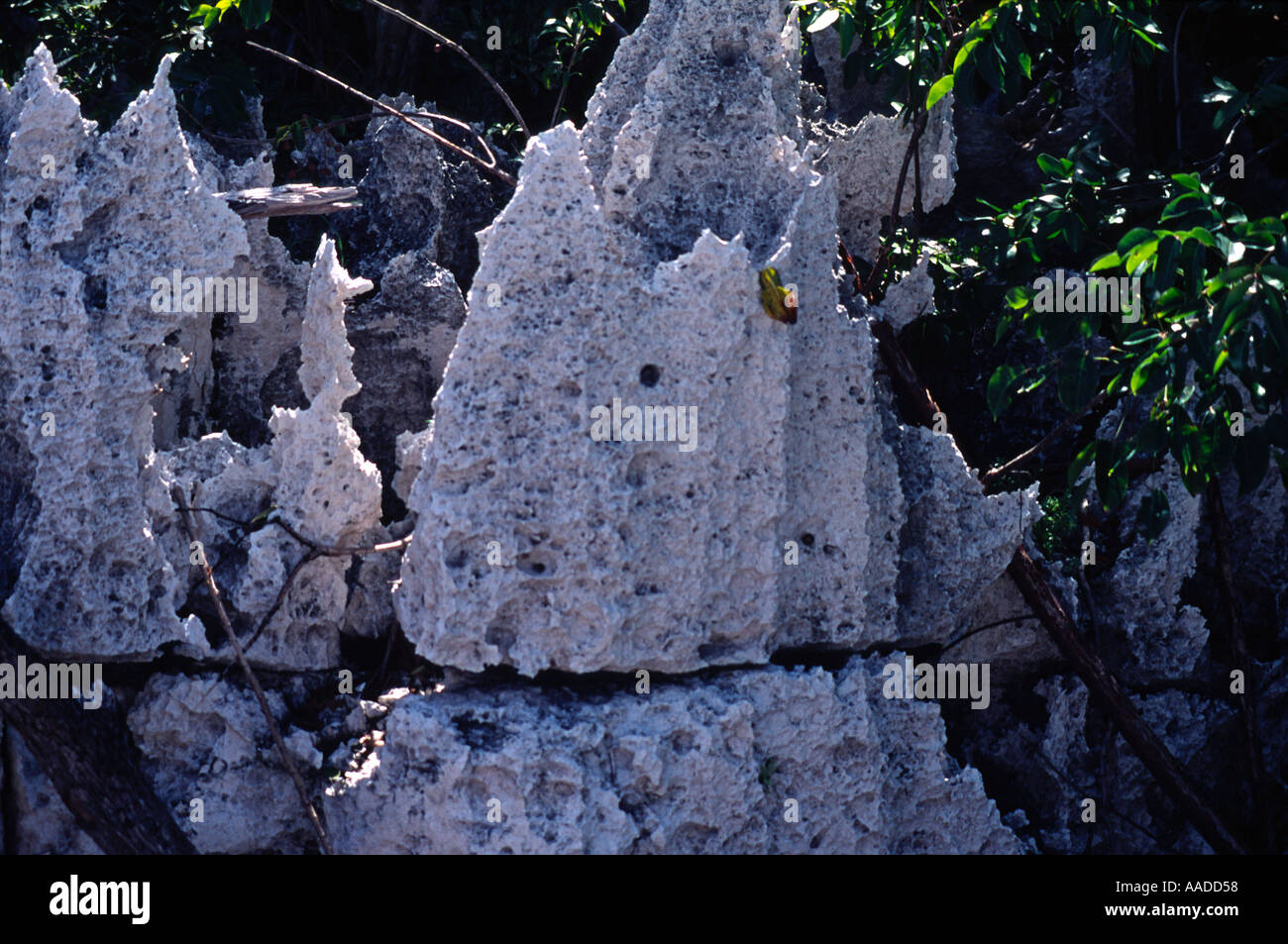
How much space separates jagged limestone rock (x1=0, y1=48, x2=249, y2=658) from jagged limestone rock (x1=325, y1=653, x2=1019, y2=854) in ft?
2.91

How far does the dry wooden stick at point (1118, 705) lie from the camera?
16.6 ft

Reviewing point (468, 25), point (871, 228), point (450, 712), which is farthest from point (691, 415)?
point (468, 25)

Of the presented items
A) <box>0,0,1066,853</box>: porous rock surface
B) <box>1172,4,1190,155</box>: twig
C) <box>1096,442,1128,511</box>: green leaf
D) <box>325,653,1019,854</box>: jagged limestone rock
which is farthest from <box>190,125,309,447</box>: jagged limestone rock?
<box>1172,4,1190,155</box>: twig

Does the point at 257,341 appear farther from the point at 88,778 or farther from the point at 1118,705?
the point at 1118,705

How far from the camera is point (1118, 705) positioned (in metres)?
5.13

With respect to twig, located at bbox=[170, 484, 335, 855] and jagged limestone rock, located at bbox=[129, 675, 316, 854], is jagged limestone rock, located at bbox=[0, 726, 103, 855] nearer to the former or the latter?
jagged limestone rock, located at bbox=[129, 675, 316, 854]

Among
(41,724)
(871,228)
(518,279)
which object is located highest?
(871,228)

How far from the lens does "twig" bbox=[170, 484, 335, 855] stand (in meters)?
4.33

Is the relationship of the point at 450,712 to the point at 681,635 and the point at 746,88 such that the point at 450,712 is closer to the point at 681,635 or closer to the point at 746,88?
the point at 681,635

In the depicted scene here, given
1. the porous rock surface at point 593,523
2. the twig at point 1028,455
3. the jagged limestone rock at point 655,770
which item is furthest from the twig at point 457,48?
the jagged limestone rock at point 655,770

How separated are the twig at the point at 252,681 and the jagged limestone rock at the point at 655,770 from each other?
0.08m

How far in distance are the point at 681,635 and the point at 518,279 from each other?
1.17 meters
